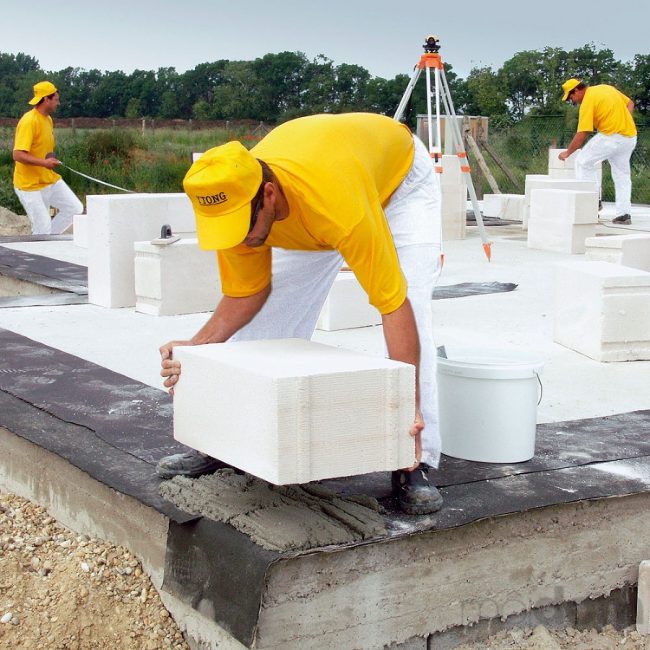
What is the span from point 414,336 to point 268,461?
25.4 inches

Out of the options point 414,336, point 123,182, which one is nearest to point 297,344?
point 414,336

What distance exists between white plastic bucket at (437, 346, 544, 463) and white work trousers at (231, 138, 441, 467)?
37 cm

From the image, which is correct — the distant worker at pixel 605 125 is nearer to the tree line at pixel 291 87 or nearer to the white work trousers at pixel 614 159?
the white work trousers at pixel 614 159

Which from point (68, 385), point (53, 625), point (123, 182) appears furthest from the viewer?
point (123, 182)

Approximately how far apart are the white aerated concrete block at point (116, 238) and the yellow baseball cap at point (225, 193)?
16.5ft

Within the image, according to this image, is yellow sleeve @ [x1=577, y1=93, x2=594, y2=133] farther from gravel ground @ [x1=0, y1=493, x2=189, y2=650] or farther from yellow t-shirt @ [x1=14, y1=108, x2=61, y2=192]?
gravel ground @ [x1=0, y1=493, x2=189, y2=650]

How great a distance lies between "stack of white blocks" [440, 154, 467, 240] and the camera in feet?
40.6

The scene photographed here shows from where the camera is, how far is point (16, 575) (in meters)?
3.70

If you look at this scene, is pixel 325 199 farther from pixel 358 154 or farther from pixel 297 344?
pixel 297 344

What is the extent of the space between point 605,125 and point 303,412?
10.4 meters

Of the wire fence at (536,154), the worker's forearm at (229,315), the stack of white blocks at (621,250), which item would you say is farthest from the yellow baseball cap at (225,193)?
the wire fence at (536,154)

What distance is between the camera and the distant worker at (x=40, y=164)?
1105 cm

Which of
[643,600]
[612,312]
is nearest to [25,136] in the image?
[612,312]

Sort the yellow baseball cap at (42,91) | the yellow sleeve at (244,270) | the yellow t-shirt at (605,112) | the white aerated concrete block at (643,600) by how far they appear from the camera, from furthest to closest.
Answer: the yellow t-shirt at (605,112) < the yellow baseball cap at (42,91) < the white aerated concrete block at (643,600) < the yellow sleeve at (244,270)
